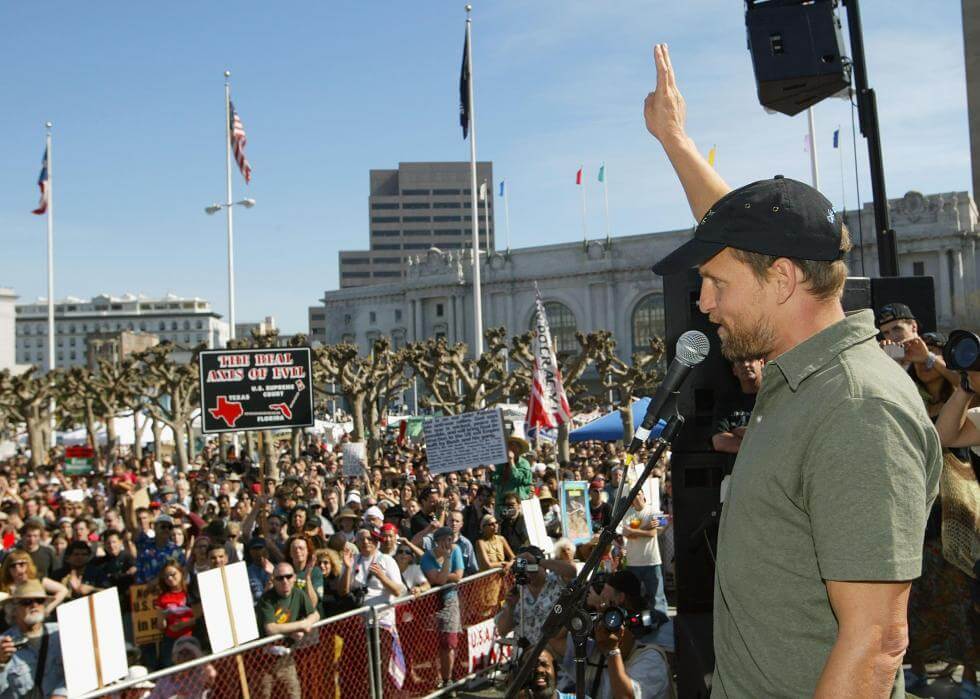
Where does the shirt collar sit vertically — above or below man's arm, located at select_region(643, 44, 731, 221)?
below

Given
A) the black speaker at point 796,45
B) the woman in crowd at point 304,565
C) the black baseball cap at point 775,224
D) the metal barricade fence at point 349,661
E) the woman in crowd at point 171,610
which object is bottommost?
the metal barricade fence at point 349,661

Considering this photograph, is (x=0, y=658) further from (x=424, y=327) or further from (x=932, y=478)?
(x=424, y=327)

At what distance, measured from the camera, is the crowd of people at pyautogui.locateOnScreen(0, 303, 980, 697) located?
4.05 m

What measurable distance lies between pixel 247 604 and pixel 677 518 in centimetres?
388

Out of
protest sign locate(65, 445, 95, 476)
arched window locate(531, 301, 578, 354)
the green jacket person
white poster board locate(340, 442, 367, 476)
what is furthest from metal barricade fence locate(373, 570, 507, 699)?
arched window locate(531, 301, 578, 354)

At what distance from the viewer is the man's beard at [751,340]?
1615 millimetres

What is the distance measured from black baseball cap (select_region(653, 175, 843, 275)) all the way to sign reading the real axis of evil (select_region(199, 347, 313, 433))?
12670 millimetres

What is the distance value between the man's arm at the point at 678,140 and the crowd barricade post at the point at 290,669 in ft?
14.8

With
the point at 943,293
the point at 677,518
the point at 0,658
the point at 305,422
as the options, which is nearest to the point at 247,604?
the point at 0,658

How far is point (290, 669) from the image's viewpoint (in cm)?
652

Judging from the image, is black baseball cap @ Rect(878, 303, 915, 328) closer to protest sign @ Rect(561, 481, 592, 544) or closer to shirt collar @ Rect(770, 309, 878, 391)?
shirt collar @ Rect(770, 309, 878, 391)

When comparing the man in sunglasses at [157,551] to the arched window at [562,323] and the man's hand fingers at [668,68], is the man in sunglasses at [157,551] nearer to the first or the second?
the man's hand fingers at [668,68]

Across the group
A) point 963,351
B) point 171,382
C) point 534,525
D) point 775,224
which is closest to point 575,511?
point 534,525

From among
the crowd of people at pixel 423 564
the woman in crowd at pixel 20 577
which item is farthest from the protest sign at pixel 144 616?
the woman in crowd at pixel 20 577
